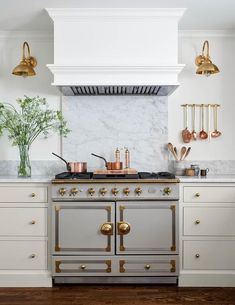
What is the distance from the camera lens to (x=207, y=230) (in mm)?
2979

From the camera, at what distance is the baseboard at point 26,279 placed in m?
2.97

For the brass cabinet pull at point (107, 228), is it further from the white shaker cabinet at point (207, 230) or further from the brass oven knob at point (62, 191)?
the white shaker cabinet at point (207, 230)

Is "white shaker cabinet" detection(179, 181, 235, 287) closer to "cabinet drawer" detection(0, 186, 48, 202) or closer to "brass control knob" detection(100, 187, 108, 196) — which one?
"brass control knob" detection(100, 187, 108, 196)

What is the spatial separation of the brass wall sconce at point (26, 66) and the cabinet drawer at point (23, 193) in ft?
3.37

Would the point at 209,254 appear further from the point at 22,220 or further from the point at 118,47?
the point at 118,47

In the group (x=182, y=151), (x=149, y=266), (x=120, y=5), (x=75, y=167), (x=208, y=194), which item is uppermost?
(x=120, y=5)

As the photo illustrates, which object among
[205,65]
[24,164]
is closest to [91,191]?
[24,164]

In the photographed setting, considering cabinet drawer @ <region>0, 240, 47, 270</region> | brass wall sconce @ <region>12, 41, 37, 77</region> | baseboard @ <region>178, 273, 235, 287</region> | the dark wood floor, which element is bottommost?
the dark wood floor

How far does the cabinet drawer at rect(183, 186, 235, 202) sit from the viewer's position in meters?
2.97

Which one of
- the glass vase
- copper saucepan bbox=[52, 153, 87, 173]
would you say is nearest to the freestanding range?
copper saucepan bbox=[52, 153, 87, 173]

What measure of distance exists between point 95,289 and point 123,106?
1.68 metres

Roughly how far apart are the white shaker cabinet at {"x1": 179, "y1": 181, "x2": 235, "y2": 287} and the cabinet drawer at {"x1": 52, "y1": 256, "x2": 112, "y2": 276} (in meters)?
0.62

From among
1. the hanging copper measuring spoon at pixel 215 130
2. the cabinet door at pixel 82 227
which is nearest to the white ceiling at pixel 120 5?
the hanging copper measuring spoon at pixel 215 130

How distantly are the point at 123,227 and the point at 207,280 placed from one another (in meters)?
0.82
